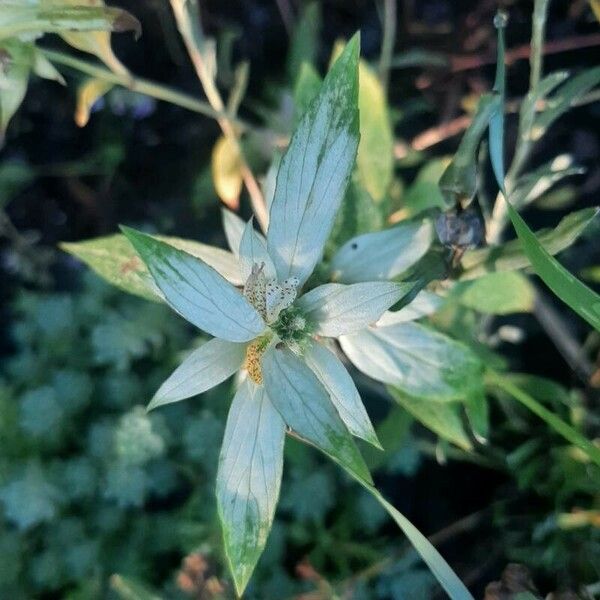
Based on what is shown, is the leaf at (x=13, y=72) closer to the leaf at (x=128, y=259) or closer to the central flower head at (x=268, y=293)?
the leaf at (x=128, y=259)

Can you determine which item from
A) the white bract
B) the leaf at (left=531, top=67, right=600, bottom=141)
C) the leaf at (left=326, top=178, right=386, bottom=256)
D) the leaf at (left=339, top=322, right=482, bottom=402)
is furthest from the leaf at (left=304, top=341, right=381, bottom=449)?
the leaf at (left=531, top=67, right=600, bottom=141)

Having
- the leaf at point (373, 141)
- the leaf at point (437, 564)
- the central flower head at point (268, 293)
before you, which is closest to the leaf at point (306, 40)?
the leaf at point (373, 141)

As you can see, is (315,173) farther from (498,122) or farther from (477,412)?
(477,412)

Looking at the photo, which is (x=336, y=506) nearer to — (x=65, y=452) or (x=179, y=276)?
(x=65, y=452)

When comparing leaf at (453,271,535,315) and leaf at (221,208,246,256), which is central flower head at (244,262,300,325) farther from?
leaf at (453,271,535,315)

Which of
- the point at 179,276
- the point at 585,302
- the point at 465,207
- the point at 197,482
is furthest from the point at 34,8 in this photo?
the point at 197,482

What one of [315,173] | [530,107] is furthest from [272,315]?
[530,107]

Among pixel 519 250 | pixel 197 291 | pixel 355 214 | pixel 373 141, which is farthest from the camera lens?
pixel 373 141
